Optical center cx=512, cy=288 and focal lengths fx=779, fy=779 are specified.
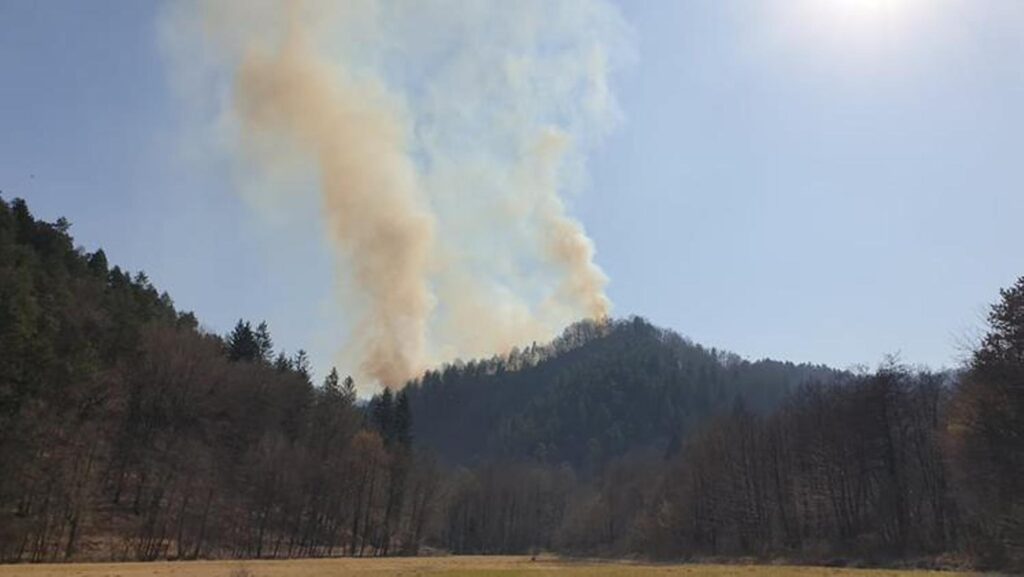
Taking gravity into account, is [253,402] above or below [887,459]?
above

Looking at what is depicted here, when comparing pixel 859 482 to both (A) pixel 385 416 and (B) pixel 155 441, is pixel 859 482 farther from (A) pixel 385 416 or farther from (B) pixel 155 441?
(A) pixel 385 416

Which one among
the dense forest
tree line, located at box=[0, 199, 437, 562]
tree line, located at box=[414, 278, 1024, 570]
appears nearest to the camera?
tree line, located at box=[414, 278, 1024, 570]

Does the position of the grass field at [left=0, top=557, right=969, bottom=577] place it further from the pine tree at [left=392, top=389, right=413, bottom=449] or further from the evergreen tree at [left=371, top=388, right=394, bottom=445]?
the evergreen tree at [left=371, top=388, right=394, bottom=445]

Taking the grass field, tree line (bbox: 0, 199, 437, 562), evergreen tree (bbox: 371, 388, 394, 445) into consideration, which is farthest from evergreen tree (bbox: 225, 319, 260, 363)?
the grass field

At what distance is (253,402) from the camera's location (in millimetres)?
114062

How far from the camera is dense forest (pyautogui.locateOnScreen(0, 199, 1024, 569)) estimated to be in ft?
189

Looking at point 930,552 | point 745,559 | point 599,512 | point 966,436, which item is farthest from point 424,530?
point 966,436

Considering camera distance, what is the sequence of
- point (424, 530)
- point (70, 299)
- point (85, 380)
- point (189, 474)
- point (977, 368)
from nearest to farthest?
1. point (977, 368)
2. point (85, 380)
3. point (70, 299)
4. point (189, 474)
5. point (424, 530)

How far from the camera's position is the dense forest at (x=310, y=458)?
5775 centimetres

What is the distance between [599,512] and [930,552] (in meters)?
91.2

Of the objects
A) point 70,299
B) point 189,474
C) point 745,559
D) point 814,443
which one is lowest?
point 745,559

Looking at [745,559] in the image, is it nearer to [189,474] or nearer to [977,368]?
[977,368]

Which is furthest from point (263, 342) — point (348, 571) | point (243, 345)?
point (348, 571)

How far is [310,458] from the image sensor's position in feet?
371
